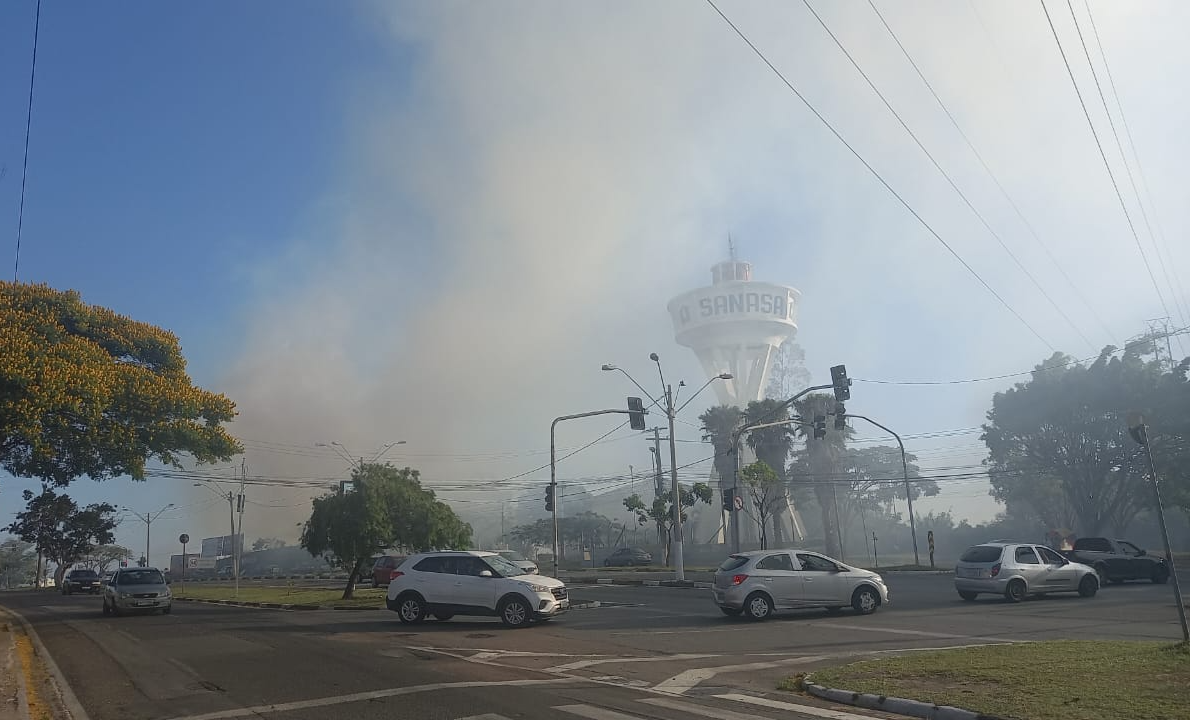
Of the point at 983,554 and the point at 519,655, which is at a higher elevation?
the point at 983,554

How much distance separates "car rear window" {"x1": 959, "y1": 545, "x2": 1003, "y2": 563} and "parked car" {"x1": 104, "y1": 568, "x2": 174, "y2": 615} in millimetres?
22895

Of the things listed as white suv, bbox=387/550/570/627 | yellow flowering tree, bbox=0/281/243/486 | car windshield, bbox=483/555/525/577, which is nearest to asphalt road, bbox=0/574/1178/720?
white suv, bbox=387/550/570/627

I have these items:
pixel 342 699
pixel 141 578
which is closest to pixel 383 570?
pixel 141 578

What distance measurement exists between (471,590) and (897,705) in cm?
1178

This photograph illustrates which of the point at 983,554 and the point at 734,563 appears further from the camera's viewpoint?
the point at 983,554

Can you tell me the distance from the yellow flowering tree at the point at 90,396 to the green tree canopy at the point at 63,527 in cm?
6139

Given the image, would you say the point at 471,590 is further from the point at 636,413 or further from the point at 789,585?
the point at 636,413

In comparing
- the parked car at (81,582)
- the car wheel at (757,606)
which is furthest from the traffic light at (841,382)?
the parked car at (81,582)

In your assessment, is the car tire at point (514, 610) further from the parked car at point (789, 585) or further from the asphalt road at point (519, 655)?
the parked car at point (789, 585)

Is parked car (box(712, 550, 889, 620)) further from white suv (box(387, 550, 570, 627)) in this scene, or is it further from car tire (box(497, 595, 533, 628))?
car tire (box(497, 595, 533, 628))

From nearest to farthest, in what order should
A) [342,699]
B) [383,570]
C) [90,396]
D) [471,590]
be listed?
[342,699] < [471,590] < [90,396] < [383,570]

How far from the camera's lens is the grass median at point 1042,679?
312 inches

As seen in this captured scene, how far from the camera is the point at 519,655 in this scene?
13.8 m

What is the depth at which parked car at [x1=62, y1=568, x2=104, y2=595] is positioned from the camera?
167 feet
